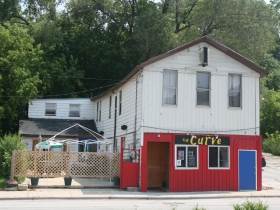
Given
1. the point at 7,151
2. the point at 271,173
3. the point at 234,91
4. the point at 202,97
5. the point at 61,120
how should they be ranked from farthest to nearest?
the point at 61,120
the point at 271,173
the point at 234,91
the point at 202,97
the point at 7,151

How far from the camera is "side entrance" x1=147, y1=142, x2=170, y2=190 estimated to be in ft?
74.7

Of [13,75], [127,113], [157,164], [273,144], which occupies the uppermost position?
[13,75]

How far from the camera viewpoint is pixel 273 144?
3984cm

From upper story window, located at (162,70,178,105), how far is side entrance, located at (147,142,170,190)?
96.1 inches

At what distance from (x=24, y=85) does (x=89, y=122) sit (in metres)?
5.81

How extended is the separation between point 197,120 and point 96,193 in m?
6.39

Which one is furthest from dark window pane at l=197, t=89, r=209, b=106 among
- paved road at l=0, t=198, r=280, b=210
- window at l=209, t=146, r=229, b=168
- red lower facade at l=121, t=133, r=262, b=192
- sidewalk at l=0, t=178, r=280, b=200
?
paved road at l=0, t=198, r=280, b=210

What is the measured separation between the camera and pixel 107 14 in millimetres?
43625

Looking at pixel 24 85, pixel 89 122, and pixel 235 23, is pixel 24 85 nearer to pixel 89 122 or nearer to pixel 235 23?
pixel 89 122

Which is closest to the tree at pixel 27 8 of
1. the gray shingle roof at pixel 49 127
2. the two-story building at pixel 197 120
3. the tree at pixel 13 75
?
the tree at pixel 13 75

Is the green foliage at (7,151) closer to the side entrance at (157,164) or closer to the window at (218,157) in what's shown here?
the side entrance at (157,164)

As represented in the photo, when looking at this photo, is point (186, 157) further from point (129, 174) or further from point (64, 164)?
point (64, 164)

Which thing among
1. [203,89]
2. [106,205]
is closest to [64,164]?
[106,205]

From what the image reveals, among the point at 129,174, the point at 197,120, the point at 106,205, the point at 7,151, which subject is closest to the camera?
the point at 106,205
